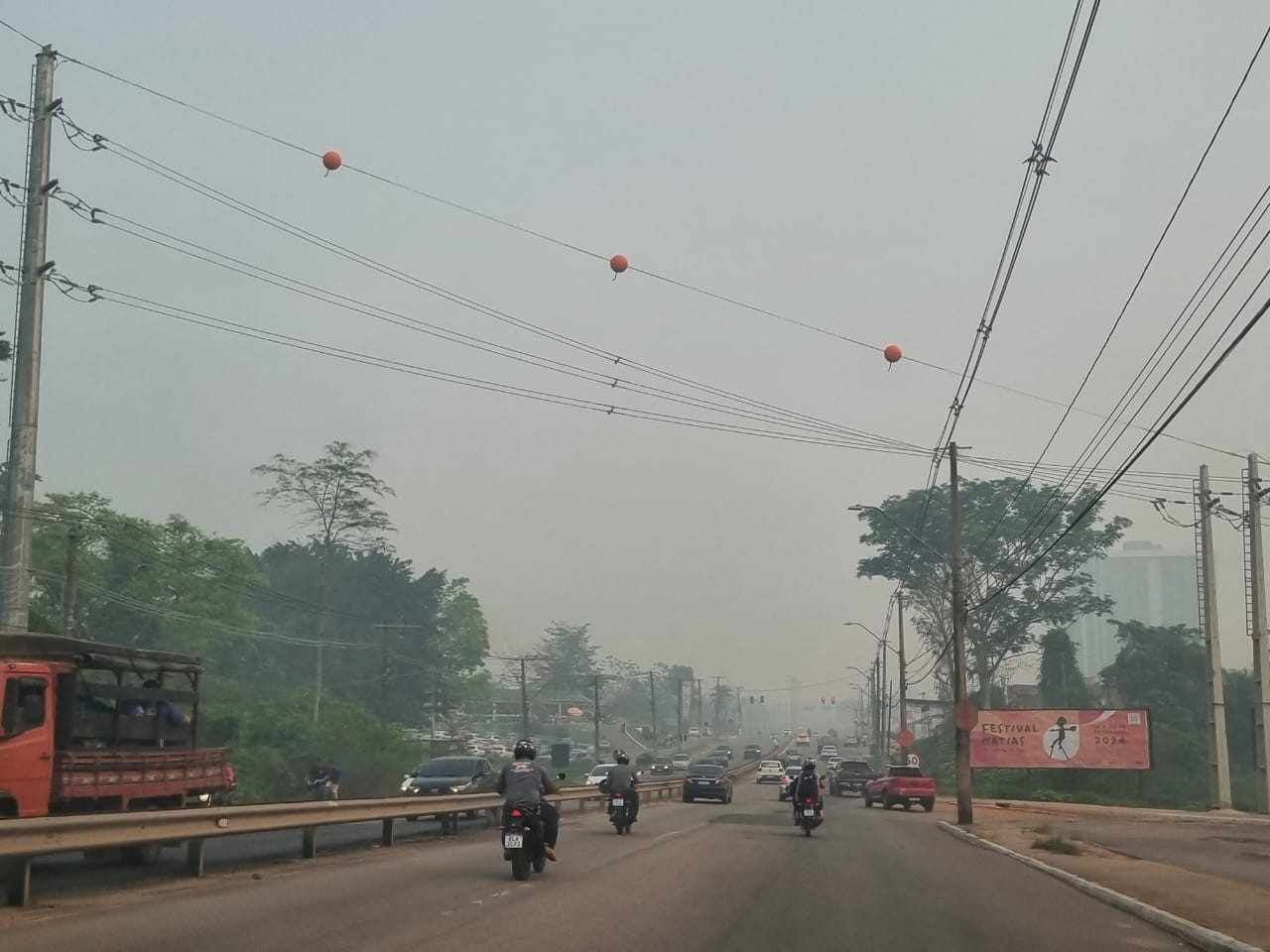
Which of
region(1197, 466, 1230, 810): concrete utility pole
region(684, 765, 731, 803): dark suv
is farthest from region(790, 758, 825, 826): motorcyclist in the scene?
region(1197, 466, 1230, 810): concrete utility pole

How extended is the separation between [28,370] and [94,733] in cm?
773

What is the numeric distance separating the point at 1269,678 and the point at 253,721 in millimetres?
45605

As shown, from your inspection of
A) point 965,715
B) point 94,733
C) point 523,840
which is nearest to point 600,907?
point 523,840

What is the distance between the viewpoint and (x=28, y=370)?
2361cm

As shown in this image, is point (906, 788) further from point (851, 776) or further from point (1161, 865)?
point (1161, 865)

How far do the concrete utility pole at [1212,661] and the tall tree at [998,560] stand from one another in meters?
31.9

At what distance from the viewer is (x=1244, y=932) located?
1304 cm

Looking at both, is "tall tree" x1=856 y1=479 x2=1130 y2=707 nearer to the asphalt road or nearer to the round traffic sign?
the round traffic sign

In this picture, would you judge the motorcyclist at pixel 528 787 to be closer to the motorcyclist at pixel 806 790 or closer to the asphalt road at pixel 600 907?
the asphalt road at pixel 600 907

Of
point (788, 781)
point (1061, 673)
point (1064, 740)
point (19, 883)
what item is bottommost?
point (788, 781)

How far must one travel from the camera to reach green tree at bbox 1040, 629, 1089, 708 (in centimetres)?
8000

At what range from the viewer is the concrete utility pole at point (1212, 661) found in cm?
4353

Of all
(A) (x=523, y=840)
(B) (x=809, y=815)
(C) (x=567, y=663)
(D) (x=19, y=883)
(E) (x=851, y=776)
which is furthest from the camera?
(C) (x=567, y=663)

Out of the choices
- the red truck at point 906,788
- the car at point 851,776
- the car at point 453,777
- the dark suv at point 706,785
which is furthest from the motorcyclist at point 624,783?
the car at point 851,776
